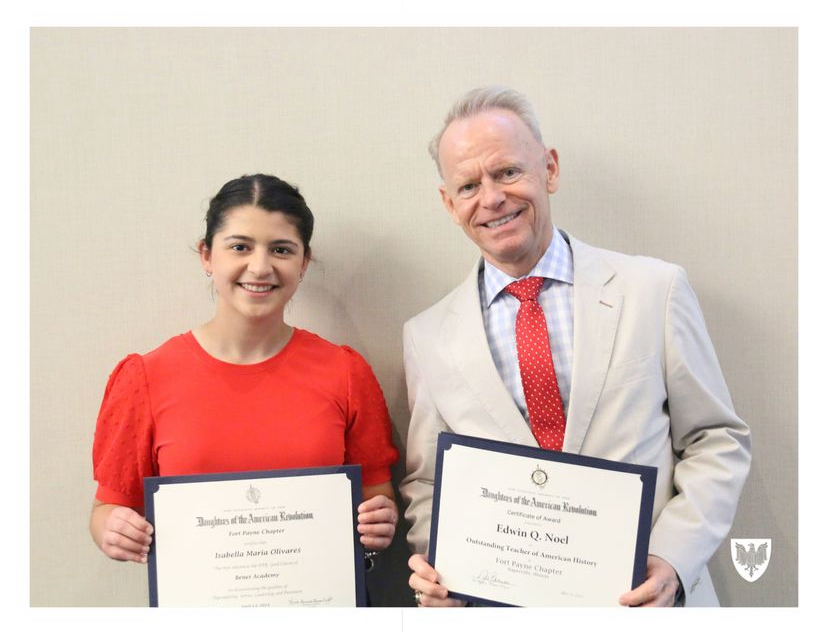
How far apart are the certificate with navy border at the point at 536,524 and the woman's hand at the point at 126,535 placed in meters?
0.68

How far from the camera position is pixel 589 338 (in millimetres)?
1659

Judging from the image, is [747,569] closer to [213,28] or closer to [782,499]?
[782,499]

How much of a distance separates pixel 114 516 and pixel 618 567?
116 centimetres

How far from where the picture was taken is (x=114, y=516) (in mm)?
1669

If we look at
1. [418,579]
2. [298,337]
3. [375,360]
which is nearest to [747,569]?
[418,579]

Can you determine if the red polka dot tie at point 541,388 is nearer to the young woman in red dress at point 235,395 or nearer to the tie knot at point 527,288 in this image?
the tie knot at point 527,288

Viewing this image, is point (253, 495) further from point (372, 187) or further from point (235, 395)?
point (372, 187)

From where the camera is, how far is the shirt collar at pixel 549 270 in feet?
5.73

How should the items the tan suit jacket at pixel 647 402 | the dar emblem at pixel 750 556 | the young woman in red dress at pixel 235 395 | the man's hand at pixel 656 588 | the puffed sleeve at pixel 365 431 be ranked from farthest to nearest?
the dar emblem at pixel 750 556
the puffed sleeve at pixel 365 431
the young woman in red dress at pixel 235 395
the tan suit jacket at pixel 647 402
the man's hand at pixel 656 588

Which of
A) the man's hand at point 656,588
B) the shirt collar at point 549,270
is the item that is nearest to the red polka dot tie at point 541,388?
the shirt collar at point 549,270

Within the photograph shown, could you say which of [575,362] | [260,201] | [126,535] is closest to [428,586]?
[575,362]

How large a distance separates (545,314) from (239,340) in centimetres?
78

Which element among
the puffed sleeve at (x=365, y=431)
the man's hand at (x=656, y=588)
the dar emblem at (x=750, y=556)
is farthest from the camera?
the dar emblem at (x=750, y=556)

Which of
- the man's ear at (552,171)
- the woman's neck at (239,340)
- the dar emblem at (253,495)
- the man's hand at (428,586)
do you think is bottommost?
the man's hand at (428,586)
